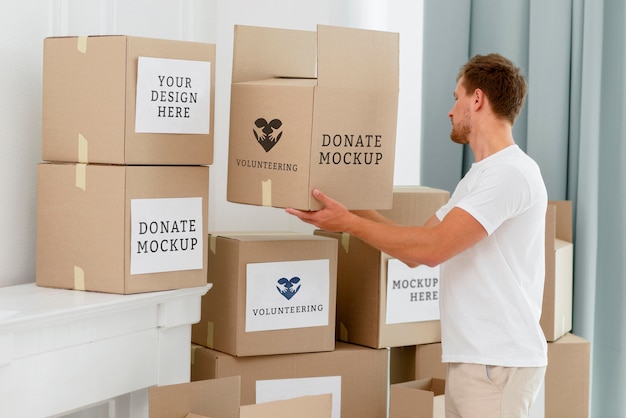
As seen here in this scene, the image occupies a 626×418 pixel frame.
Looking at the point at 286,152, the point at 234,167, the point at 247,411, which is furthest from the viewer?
the point at 234,167

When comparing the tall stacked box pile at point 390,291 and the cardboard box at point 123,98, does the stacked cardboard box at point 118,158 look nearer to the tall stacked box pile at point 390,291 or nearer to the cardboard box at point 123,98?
the cardboard box at point 123,98

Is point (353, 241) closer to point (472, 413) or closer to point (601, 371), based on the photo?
point (472, 413)

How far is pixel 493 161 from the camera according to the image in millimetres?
1956

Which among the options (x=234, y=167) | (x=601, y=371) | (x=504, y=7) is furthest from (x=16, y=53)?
(x=601, y=371)

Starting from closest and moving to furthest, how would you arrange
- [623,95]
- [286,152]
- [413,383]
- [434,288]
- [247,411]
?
[247,411], [286,152], [413,383], [434,288], [623,95]

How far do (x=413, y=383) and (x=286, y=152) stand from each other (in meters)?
0.78

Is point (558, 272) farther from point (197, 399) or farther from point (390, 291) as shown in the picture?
point (197, 399)

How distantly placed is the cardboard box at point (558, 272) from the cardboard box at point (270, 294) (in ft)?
2.20

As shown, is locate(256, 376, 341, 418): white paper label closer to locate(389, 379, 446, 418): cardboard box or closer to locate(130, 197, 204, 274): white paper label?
locate(389, 379, 446, 418): cardboard box

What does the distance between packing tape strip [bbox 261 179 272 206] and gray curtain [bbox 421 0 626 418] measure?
3.79ft

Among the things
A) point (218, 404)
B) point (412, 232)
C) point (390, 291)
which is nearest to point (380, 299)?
point (390, 291)

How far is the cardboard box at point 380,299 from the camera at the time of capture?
7.70 feet

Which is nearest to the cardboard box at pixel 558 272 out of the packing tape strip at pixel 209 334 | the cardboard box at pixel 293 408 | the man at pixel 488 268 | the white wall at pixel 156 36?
the man at pixel 488 268

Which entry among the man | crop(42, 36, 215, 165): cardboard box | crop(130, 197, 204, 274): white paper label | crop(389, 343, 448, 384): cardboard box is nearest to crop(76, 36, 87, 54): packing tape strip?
crop(42, 36, 215, 165): cardboard box
